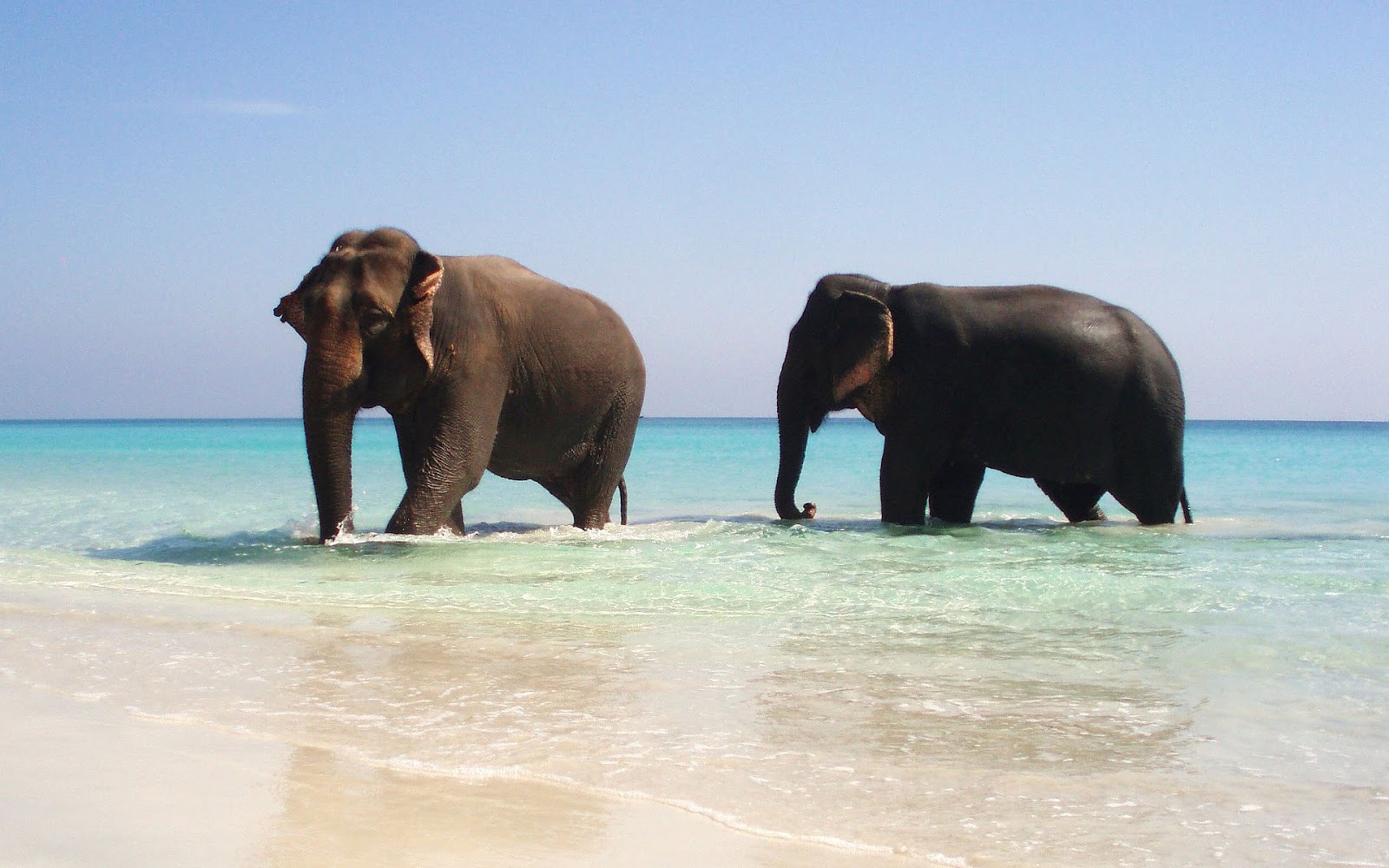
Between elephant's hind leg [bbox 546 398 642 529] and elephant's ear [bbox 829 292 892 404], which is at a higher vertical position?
elephant's ear [bbox 829 292 892 404]

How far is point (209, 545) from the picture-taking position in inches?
349

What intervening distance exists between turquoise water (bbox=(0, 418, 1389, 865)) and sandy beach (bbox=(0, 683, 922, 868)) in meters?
0.12

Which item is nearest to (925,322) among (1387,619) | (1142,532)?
(1142,532)

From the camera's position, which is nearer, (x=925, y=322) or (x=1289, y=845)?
(x=1289, y=845)

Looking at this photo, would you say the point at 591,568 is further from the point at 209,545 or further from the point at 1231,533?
the point at 1231,533

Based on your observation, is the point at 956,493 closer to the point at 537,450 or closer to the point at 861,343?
the point at 861,343

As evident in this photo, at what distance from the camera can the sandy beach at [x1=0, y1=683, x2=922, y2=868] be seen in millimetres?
2541

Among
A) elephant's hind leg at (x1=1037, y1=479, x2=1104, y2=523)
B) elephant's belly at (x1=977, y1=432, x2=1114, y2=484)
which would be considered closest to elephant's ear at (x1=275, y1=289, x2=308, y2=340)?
elephant's belly at (x1=977, y1=432, x2=1114, y2=484)

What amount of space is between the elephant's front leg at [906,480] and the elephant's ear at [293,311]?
4.34 m

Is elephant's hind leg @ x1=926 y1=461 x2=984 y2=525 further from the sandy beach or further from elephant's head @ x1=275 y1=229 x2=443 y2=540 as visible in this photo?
the sandy beach

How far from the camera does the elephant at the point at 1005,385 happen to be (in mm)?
10406

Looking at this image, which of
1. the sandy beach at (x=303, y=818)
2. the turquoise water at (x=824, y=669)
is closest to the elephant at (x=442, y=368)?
the turquoise water at (x=824, y=669)

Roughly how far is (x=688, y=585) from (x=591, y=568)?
0.82 metres

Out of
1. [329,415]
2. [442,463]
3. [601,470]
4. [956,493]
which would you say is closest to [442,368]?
[442,463]
